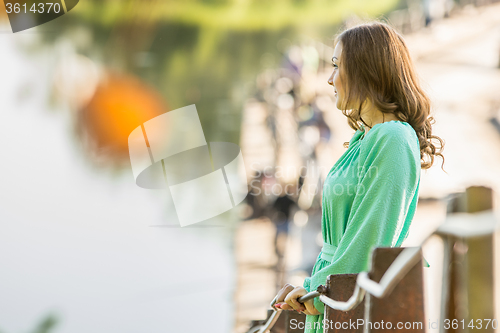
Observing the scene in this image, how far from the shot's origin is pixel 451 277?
0.50m

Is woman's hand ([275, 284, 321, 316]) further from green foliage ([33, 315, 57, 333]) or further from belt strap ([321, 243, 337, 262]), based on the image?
green foliage ([33, 315, 57, 333])

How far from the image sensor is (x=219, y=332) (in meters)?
3.80

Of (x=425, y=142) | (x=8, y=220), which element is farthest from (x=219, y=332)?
(x=425, y=142)

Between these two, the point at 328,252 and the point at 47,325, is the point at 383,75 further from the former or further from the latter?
the point at 47,325

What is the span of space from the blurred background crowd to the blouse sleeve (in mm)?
3525

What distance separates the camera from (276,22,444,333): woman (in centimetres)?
74

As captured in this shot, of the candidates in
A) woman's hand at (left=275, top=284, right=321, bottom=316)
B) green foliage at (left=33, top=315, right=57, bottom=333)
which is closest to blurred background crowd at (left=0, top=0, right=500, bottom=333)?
green foliage at (left=33, top=315, right=57, bottom=333)

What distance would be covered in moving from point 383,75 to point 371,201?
236 mm

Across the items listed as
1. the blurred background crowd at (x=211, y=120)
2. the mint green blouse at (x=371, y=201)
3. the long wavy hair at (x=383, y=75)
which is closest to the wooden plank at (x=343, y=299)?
the mint green blouse at (x=371, y=201)

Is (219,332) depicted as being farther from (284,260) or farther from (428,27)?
(428,27)

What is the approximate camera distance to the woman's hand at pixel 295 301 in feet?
2.45

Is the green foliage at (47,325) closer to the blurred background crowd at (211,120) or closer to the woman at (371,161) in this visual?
the blurred background crowd at (211,120)

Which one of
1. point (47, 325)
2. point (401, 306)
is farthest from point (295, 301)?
point (47, 325)

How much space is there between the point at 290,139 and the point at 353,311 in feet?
13.4
